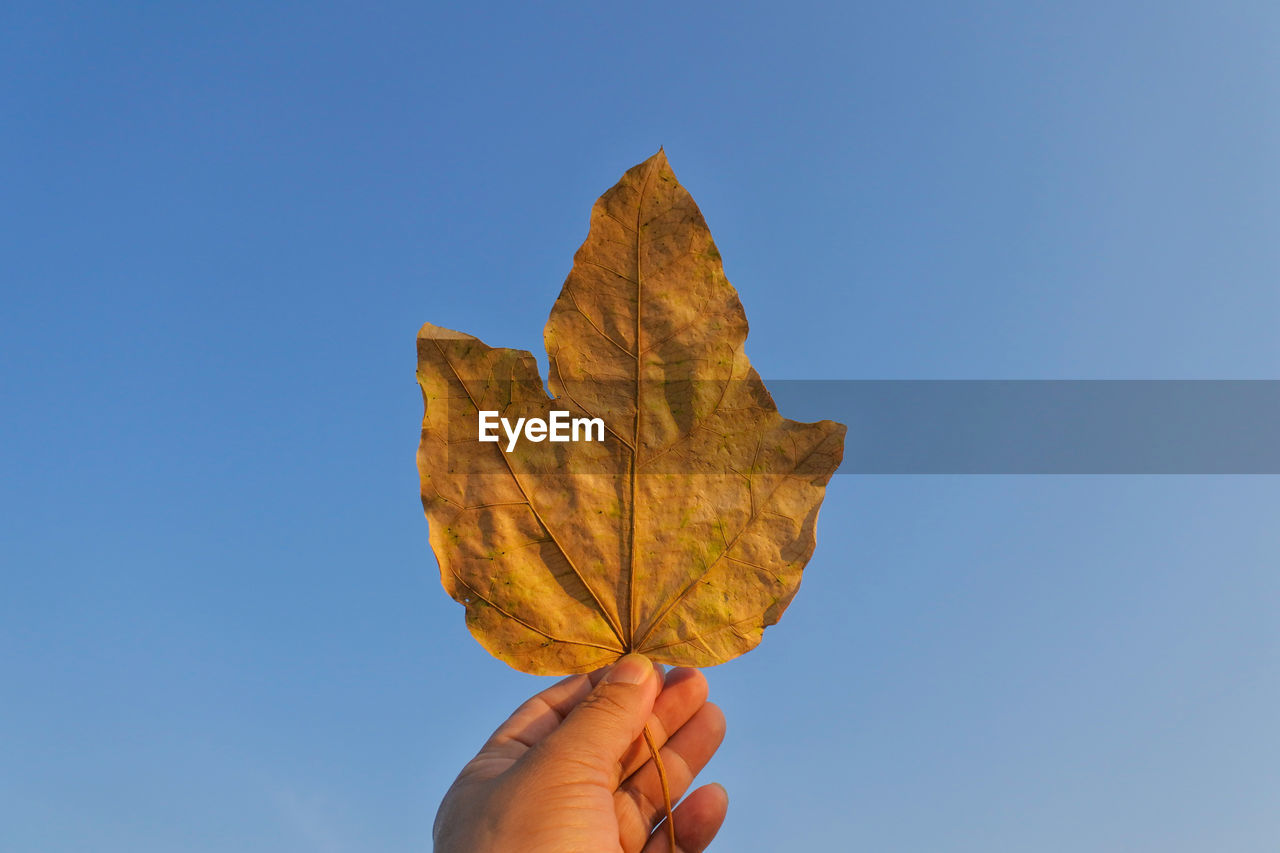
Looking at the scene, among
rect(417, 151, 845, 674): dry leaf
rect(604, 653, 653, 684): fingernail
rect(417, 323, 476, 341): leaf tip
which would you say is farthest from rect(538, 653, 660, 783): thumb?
rect(417, 323, 476, 341): leaf tip

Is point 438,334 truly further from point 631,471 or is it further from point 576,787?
point 576,787

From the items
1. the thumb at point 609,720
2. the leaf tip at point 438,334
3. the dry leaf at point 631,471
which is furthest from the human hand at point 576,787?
the leaf tip at point 438,334

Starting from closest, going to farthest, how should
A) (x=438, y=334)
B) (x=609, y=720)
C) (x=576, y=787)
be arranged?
(x=438, y=334) → (x=576, y=787) → (x=609, y=720)

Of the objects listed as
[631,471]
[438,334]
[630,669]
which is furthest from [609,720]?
[438,334]

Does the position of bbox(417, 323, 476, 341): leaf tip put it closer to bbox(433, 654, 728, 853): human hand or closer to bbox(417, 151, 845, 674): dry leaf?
bbox(417, 151, 845, 674): dry leaf

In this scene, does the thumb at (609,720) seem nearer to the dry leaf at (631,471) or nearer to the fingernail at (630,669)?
the fingernail at (630,669)

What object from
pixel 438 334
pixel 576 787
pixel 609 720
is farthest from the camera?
pixel 609 720
